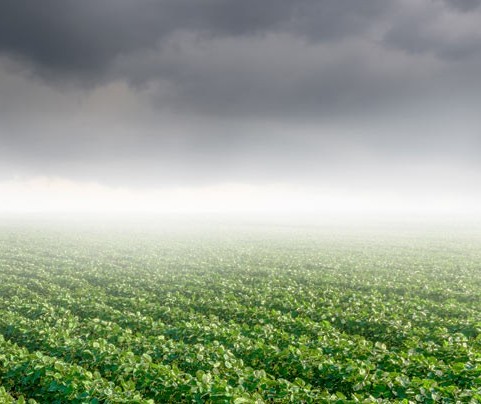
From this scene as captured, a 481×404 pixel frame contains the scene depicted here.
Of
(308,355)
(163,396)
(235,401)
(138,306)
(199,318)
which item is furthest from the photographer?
(138,306)

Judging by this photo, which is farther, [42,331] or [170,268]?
[170,268]

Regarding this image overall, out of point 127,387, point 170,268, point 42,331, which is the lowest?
point 170,268

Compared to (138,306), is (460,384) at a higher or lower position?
higher

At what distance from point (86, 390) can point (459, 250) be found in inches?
2266

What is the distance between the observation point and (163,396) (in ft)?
25.0

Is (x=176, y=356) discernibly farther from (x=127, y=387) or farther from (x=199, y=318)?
(x=199, y=318)

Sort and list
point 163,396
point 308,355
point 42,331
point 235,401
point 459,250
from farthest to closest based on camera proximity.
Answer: point 459,250, point 42,331, point 308,355, point 163,396, point 235,401

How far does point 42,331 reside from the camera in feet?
38.8

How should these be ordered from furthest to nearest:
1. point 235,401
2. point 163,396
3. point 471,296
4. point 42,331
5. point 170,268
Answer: point 170,268 → point 471,296 → point 42,331 → point 163,396 → point 235,401

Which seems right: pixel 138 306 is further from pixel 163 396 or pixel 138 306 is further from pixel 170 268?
pixel 170 268

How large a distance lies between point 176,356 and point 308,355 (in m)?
4.01

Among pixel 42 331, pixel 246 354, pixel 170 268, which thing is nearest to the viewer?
pixel 246 354

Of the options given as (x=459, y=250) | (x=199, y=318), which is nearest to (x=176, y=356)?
(x=199, y=318)

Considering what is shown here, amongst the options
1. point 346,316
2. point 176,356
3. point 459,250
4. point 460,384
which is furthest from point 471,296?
point 459,250
